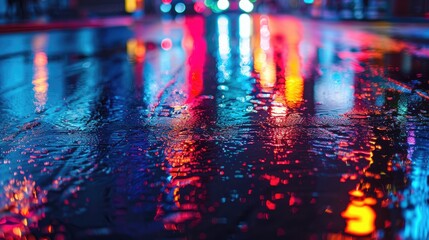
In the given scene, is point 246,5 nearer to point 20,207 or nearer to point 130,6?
point 130,6

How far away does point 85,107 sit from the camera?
677 cm

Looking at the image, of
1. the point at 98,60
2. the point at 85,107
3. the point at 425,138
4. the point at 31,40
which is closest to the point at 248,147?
the point at 425,138

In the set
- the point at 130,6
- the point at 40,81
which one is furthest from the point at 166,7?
the point at 40,81

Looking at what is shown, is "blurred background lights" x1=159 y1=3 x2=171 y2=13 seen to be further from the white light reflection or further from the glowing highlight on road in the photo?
the white light reflection

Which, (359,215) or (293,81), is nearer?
(359,215)

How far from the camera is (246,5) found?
54344mm

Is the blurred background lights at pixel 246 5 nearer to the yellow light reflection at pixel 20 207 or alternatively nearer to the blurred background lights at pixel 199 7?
the blurred background lights at pixel 199 7

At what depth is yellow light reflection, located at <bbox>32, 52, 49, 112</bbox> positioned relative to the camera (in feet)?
23.8

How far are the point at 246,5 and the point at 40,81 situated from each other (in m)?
46.5

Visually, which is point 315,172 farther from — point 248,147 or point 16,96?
point 16,96

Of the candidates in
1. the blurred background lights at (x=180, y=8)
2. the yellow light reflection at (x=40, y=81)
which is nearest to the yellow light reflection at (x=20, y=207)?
the yellow light reflection at (x=40, y=81)

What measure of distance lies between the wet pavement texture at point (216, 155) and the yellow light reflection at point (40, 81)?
2.7 inches

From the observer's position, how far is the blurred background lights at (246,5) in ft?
175

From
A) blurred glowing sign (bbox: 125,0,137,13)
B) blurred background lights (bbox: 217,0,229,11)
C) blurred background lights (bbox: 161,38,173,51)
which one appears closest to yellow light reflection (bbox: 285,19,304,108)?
blurred background lights (bbox: 161,38,173,51)
